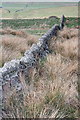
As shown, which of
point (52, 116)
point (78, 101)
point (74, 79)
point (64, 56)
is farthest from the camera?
point (64, 56)

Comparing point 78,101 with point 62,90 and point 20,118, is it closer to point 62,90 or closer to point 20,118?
point 62,90

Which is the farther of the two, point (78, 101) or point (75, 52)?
point (75, 52)

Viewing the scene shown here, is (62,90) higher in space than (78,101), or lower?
higher

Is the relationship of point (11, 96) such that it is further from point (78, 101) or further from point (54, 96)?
point (78, 101)

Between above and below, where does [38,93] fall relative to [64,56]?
above

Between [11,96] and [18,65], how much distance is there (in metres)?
0.97

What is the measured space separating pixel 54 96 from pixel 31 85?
0.63 metres

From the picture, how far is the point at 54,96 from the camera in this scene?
13.8 feet

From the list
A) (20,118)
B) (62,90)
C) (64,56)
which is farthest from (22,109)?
(64,56)

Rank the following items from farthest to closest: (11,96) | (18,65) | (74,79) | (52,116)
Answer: (74,79), (18,65), (11,96), (52,116)

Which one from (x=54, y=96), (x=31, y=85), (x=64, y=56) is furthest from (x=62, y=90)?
(x=64, y=56)

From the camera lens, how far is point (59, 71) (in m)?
5.72

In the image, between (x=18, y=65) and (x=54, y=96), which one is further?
(x=18, y=65)

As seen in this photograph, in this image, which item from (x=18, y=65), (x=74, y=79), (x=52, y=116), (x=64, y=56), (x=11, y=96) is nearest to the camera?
(x=52, y=116)
